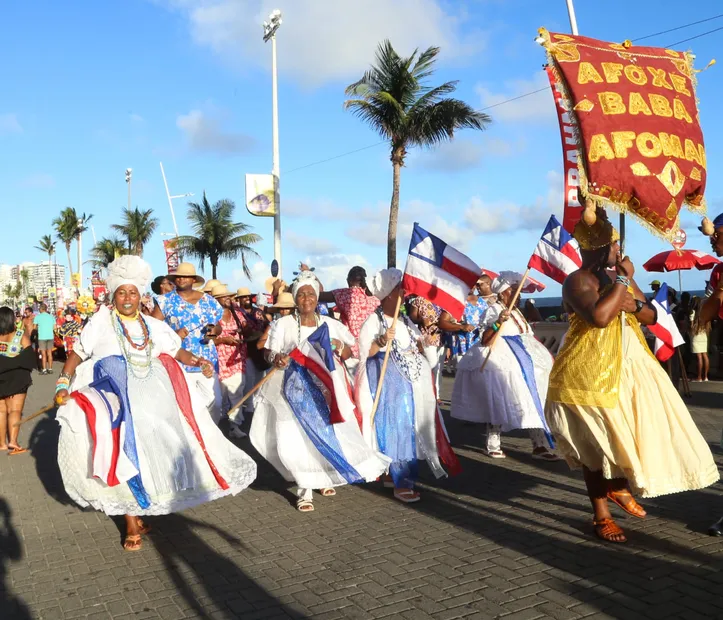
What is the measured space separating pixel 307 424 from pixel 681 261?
1249 cm

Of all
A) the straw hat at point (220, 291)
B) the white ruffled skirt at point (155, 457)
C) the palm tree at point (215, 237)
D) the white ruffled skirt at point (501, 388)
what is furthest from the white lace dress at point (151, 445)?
the palm tree at point (215, 237)

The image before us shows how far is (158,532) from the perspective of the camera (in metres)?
5.54

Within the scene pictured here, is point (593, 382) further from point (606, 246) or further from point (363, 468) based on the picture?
point (363, 468)

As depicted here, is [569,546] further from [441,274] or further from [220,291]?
[220,291]

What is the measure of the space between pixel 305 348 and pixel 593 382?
2480 mm

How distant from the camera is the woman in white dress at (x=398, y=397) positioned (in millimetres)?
6207

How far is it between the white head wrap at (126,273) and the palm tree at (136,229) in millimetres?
57803

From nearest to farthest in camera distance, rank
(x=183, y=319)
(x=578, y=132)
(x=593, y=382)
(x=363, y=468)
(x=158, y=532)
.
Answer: (x=593, y=382)
(x=578, y=132)
(x=158, y=532)
(x=363, y=468)
(x=183, y=319)

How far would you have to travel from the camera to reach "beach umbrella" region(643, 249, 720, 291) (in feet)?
50.3

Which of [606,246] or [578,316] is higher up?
[606,246]

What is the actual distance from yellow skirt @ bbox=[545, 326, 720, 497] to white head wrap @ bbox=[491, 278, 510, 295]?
3.43 meters

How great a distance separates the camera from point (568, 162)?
16.9 feet

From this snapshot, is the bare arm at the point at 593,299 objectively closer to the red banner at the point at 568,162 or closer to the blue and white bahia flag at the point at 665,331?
the red banner at the point at 568,162

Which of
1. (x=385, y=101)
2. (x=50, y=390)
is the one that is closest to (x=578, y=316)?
(x=50, y=390)
